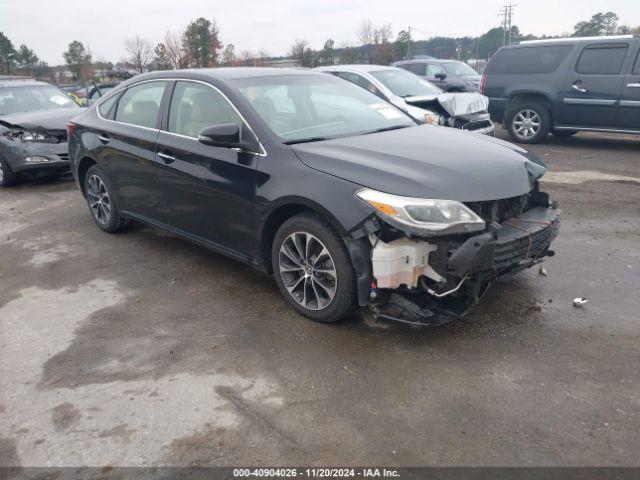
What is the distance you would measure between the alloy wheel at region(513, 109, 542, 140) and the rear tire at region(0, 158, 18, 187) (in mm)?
9098

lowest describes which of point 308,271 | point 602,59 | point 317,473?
point 317,473

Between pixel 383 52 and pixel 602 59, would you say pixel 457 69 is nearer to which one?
pixel 602 59

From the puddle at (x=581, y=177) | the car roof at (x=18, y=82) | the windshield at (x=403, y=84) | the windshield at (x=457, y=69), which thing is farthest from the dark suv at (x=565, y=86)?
the car roof at (x=18, y=82)

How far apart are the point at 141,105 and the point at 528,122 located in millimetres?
8055

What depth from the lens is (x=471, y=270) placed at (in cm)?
319

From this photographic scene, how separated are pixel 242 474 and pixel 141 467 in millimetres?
483

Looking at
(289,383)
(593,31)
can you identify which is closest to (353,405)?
(289,383)

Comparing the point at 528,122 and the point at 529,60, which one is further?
the point at 528,122

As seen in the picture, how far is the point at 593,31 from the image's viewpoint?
170 ft

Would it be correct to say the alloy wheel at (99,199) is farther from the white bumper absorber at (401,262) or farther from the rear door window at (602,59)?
the rear door window at (602,59)

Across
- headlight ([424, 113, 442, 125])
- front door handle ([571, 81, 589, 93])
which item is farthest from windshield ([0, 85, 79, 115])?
front door handle ([571, 81, 589, 93])

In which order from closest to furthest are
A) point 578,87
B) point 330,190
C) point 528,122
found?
point 330,190 → point 578,87 → point 528,122

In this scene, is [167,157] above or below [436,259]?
above

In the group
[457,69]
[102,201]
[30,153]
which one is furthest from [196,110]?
[457,69]
